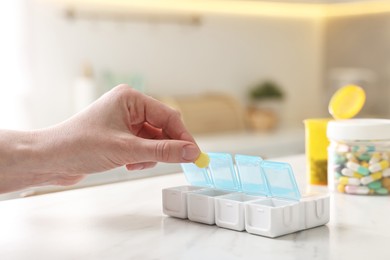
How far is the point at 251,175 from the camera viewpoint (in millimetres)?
924

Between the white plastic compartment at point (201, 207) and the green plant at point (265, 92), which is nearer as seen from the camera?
the white plastic compartment at point (201, 207)

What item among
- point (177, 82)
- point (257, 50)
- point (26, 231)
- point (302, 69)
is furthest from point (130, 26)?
point (26, 231)

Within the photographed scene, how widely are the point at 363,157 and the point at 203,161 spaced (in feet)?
1.06

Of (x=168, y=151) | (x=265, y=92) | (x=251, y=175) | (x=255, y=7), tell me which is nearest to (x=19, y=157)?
(x=168, y=151)

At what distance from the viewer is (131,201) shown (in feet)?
3.62

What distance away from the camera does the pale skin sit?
3.04 ft

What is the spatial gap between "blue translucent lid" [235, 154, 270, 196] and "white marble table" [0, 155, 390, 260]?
0.27 feet

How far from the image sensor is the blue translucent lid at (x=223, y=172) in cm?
95

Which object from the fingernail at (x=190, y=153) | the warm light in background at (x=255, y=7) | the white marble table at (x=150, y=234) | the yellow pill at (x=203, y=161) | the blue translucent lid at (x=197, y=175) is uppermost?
the warm light in background at (x=255, y=7)

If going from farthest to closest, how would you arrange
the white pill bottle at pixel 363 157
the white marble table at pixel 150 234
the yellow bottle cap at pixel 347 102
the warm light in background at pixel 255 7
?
the warm light in background at pixel 255 7
the yellow bottle cap at pixel 347 102
the white pill bottle at pixel 363 157
the white marble table at pixel 150 234

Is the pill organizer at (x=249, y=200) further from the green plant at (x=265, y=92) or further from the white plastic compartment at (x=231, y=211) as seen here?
the green plant at (x=265, y=92)

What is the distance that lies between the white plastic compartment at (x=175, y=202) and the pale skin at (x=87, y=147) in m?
0.05

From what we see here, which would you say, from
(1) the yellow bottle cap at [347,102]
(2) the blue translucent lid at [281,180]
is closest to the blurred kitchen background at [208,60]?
(1) the yellow bottle cap at [347,102]

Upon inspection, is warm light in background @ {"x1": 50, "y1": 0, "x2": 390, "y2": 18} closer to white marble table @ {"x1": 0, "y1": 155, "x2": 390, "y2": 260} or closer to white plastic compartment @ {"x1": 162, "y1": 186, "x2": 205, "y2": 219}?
white marble table @ {"x1": 0, "y1": 155, "x2": 390, "y2": 260}
